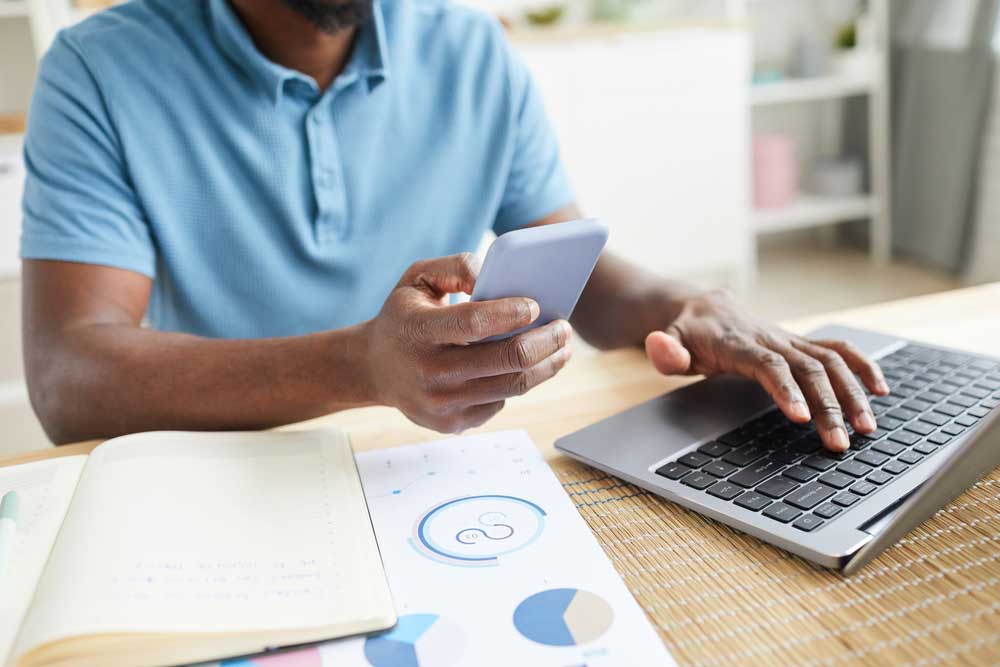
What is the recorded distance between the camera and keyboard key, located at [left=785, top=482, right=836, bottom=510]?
0.57 meters

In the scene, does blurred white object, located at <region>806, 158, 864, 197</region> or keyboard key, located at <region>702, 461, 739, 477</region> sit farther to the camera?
blurred white object, located at <region>806, 158, 864, 197</region>

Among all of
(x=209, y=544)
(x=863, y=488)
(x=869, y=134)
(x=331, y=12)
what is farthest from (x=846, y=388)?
(x=869, y=134)

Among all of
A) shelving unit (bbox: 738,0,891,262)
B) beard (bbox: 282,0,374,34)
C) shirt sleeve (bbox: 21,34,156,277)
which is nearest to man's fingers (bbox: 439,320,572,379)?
shirt sleeve (bbox: 21,34,156,277)

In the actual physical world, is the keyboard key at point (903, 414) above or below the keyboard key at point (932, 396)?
above

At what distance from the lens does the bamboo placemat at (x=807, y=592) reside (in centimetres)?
45

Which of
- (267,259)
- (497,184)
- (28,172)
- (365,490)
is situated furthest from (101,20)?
(365,490)

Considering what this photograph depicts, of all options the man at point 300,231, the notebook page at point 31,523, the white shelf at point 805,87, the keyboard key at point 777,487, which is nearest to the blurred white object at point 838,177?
the white shelf at point 805,87

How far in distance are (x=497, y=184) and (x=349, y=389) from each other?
0.51 metres

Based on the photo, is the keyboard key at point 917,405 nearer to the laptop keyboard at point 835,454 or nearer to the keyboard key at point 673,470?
the laptop keyboard at point 835,454

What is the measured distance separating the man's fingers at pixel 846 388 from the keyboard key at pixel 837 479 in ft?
0.24

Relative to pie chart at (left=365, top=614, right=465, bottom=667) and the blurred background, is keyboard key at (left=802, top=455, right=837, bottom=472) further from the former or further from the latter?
the blurred background

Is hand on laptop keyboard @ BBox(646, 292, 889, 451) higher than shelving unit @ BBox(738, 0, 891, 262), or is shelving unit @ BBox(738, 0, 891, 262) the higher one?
hand on laptop keyboard @ BBox(646, 292, 889, 451)

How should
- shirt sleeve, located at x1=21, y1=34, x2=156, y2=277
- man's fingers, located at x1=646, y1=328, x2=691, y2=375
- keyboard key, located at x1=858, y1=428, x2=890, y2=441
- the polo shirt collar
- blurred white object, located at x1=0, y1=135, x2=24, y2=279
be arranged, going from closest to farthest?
keyboard key, located at x1=858, y1=428, x2=890, y2=441 → man's fingers, located at x1=646, y1=328, x2=691, y2=375 → shirt sleeve, located at x1=21, y1=34, x2=156, y2=277 → the polo shirt collar → blurred white object, located at x1=0, y1=135, x2=24, y2=279

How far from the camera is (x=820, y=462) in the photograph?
625mm
